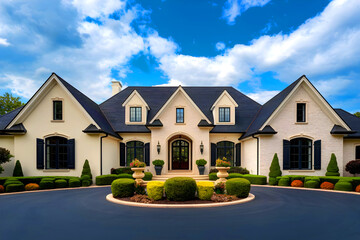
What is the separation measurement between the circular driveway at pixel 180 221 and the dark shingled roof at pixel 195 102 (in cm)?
1153

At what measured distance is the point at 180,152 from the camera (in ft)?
77.3

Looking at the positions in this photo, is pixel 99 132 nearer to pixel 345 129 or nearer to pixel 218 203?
pixel 218 203

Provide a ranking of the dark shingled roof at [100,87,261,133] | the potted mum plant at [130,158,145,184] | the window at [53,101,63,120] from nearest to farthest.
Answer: the potted mum plant at [130,158,145,184] < the window at [53,101,63,120] < the dark shingled roof at [100,87,261,133]

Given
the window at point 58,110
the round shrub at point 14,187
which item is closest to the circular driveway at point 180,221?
the round shrub at point 14,187

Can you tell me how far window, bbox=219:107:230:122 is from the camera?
22.6 metres

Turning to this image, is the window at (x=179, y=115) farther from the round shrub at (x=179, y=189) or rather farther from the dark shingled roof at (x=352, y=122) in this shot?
the dark shingled roof at (x=352, y=122)

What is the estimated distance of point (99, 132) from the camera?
56.5 ft

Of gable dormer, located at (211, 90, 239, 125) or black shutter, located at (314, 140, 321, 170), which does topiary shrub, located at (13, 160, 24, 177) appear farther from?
black shutter, located at (314, 140, 321, 170)

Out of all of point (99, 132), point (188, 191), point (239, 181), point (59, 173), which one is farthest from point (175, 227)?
A: point (59, 173)

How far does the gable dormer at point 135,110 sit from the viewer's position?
72.8 feet

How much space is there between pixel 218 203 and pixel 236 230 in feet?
10.9

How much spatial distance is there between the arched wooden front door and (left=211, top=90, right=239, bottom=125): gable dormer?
14.3 feet

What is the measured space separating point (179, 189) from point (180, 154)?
13.2m

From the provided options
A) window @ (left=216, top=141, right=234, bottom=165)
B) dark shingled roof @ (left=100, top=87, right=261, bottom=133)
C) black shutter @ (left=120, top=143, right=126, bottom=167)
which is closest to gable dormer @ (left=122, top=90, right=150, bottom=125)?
dark shingled roof @ (left=100, top=87, right=261, bottom=133)
